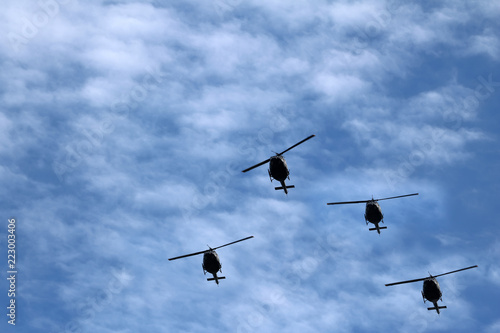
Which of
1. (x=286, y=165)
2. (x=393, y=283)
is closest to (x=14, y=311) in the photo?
(x=286, y=165)

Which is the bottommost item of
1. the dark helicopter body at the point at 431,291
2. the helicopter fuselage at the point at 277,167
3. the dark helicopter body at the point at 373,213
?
the dark helicopter body at the point at 431,291

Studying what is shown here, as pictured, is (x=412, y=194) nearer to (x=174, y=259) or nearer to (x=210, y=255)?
(x=210, y=255)

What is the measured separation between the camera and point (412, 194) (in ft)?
183

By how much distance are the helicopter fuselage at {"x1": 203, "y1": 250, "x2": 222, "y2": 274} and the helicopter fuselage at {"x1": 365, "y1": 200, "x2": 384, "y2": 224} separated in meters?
18.0

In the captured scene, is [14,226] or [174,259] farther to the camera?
[174,259]

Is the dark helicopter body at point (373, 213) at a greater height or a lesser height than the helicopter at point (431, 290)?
greater

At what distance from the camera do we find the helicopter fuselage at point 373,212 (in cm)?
5656

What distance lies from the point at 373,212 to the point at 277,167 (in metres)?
13.3

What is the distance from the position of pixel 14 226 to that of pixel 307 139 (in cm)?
3371

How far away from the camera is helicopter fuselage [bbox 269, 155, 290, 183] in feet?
170

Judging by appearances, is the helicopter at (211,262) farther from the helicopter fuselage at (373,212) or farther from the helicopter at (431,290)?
the helicopter at (431,290)


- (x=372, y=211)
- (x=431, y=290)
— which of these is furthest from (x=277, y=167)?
(x=431, y=290)

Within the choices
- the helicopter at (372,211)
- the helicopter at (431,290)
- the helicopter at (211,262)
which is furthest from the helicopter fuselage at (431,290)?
the helicopter at (211,262)

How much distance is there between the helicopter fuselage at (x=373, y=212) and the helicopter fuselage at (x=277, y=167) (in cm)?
1147
